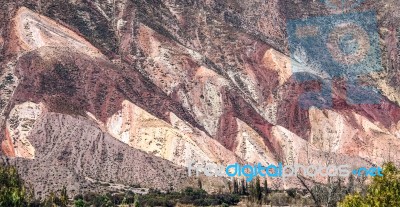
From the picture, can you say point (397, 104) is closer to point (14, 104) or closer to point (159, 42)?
point (159, 42)

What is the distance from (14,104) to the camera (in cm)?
8862

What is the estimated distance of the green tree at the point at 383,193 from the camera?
25.1 m

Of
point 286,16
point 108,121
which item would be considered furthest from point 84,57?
point 286,16
